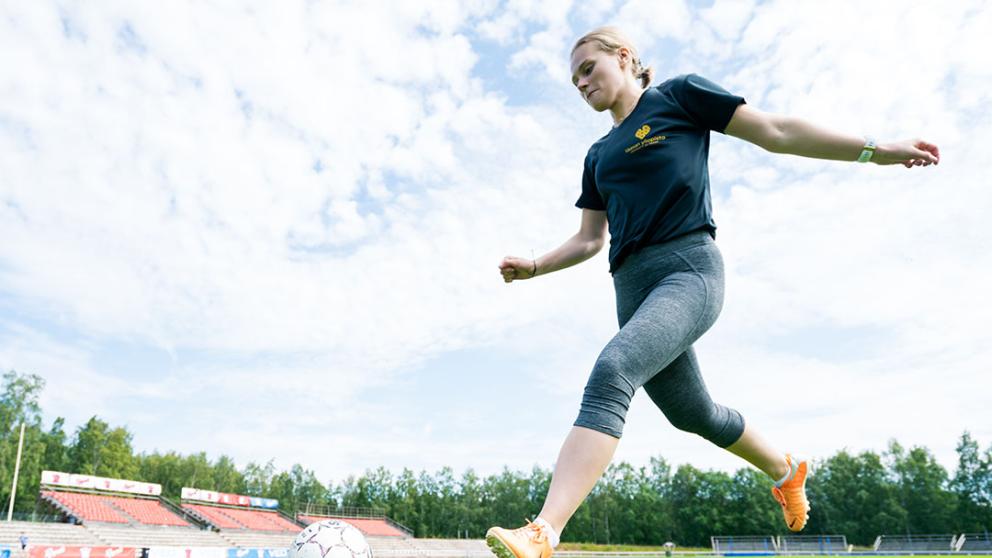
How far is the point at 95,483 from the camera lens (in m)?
50.4

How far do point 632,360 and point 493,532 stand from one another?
758mm

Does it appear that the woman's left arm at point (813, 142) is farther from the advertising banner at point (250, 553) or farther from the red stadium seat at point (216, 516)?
the red stadium seat at point (216, 516)

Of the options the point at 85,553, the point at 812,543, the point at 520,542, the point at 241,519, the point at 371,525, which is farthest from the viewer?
the point at 371,525

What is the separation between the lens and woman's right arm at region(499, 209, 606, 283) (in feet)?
10.8

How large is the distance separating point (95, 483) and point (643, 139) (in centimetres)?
5909

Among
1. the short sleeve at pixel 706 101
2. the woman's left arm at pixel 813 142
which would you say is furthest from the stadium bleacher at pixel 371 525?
the woman's left arm at pixel 813 142

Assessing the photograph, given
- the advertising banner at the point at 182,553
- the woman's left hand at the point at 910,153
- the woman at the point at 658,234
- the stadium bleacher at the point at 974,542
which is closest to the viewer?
the woman at the point at 658,234

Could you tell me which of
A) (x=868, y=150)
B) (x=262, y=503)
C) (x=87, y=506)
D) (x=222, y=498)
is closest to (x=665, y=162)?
(x=868, y=150)

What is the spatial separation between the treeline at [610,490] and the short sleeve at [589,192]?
198 ft

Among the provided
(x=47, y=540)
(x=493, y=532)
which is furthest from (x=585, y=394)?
(x=47, y=540)

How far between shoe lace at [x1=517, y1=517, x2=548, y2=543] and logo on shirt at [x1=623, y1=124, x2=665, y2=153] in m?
1.58

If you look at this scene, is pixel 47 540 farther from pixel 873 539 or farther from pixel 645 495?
pixel 873 539

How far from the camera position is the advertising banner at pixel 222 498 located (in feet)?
180

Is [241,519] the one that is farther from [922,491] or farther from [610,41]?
[922,491]
